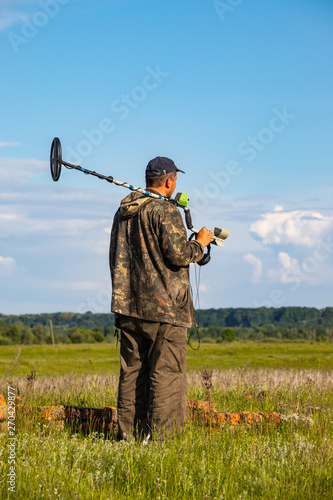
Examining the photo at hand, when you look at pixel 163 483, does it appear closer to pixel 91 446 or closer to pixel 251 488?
pixel 251 488

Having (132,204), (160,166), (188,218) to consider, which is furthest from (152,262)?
(160,166)

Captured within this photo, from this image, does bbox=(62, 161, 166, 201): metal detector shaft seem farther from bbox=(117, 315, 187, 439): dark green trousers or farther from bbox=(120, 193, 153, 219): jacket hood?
bbox=(117, 315, 187, 439): dark green trousers

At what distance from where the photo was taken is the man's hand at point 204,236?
6.31 meters

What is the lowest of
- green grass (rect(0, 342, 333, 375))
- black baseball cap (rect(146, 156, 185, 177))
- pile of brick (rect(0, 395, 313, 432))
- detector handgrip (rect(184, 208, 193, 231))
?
green grass (rect(0, 342, 333, 375))

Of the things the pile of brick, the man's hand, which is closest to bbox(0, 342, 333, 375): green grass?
the pile of brick

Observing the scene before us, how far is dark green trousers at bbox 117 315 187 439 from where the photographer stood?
6020mm

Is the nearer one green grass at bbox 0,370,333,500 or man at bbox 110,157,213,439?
green grass at bbox 0,370,333,500

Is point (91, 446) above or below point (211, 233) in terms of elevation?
below

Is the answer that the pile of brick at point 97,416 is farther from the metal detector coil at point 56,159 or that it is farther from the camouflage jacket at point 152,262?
the metal detector coil at point 56,159

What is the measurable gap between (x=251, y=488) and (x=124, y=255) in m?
2.75

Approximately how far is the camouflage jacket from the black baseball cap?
0.30m

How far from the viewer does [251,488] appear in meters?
4.34

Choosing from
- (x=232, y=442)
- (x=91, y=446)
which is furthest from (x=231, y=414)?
(x=91, y=446)

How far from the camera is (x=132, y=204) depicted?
239 inches
